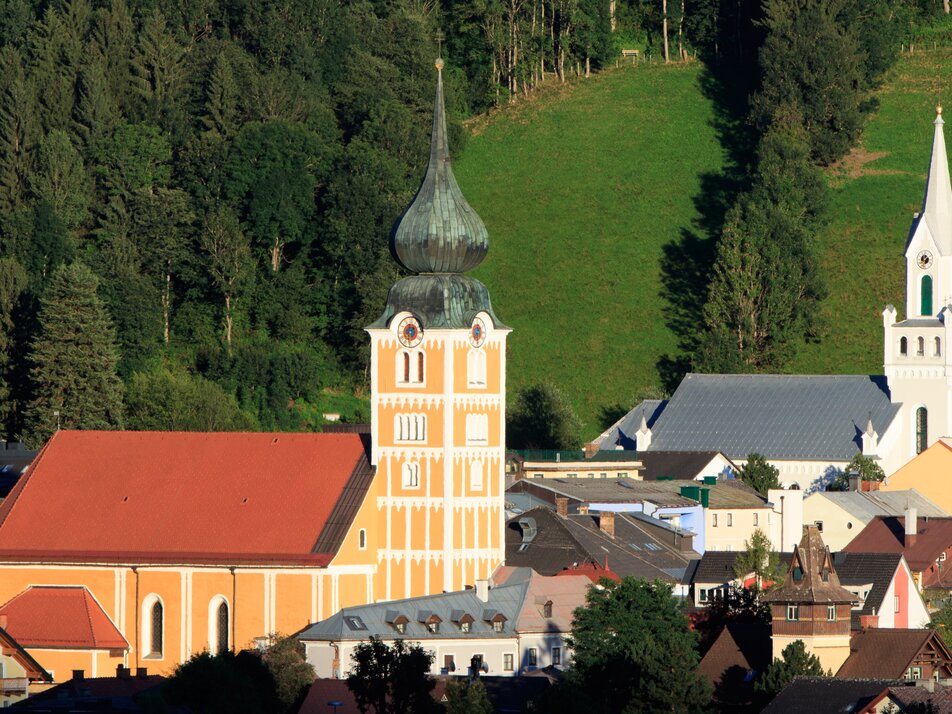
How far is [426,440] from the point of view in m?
83.1

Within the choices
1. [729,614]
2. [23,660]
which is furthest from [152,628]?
[729,614]

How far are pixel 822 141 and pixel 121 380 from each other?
129ft

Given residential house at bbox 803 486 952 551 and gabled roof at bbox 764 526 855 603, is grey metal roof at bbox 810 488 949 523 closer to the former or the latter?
residential house at bbox 803 486 952 551

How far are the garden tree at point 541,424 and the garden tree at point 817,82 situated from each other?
79.7ft

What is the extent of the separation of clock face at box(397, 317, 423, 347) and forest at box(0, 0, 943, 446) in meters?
29.7

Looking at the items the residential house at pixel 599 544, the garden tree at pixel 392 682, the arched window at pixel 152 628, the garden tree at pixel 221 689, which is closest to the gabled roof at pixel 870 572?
the residential house at pixel 599 544

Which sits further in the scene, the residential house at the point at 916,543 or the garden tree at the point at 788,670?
the residential house at the point at 916,543

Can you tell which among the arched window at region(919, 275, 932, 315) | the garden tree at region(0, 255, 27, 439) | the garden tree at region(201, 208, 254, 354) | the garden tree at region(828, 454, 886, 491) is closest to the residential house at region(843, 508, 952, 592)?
the garden tree at region(828, 454, 886, 491)

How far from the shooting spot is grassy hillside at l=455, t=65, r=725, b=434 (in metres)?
132

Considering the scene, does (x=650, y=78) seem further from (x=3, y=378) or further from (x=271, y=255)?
(x=3, y=378)

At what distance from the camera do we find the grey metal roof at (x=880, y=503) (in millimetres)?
105875

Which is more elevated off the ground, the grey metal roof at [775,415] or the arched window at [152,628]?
the grey metal roof at [775,415]

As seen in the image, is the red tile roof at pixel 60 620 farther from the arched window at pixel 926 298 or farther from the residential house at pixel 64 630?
the arched window at pixel 926 298

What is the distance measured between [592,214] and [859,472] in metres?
29.7
